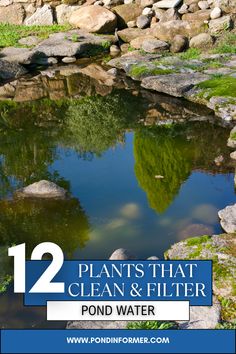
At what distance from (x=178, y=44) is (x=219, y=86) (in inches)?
341

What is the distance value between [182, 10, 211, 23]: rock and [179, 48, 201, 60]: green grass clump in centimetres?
344

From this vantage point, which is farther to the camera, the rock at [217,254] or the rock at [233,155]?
the rock at [233,155]

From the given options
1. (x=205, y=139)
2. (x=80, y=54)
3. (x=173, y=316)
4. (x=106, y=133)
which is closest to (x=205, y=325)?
(x=173, y=316)

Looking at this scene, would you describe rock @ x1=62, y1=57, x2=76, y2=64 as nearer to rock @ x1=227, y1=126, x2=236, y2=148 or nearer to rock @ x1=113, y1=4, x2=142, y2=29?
rock @ x1=113, y1=4, x2=142, y2=29

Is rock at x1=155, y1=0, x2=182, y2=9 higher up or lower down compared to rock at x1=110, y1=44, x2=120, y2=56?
higher up

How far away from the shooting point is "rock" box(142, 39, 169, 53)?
2886cm

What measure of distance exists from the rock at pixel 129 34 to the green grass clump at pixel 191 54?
5.02 metres

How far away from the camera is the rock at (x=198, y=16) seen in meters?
30.6

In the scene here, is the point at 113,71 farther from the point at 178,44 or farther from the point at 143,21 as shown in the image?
the point at 143,21

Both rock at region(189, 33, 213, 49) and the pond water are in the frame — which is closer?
the pond water

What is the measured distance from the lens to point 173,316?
7918mm

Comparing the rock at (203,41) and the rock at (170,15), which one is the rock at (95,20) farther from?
the rock at (203,41)

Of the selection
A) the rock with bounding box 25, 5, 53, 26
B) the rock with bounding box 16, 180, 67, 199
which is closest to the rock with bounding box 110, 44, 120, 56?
the rock with bounding box 25, 5, 53, 26

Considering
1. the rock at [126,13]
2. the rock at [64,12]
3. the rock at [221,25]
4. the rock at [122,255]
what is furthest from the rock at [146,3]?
the rock at [122,255]
